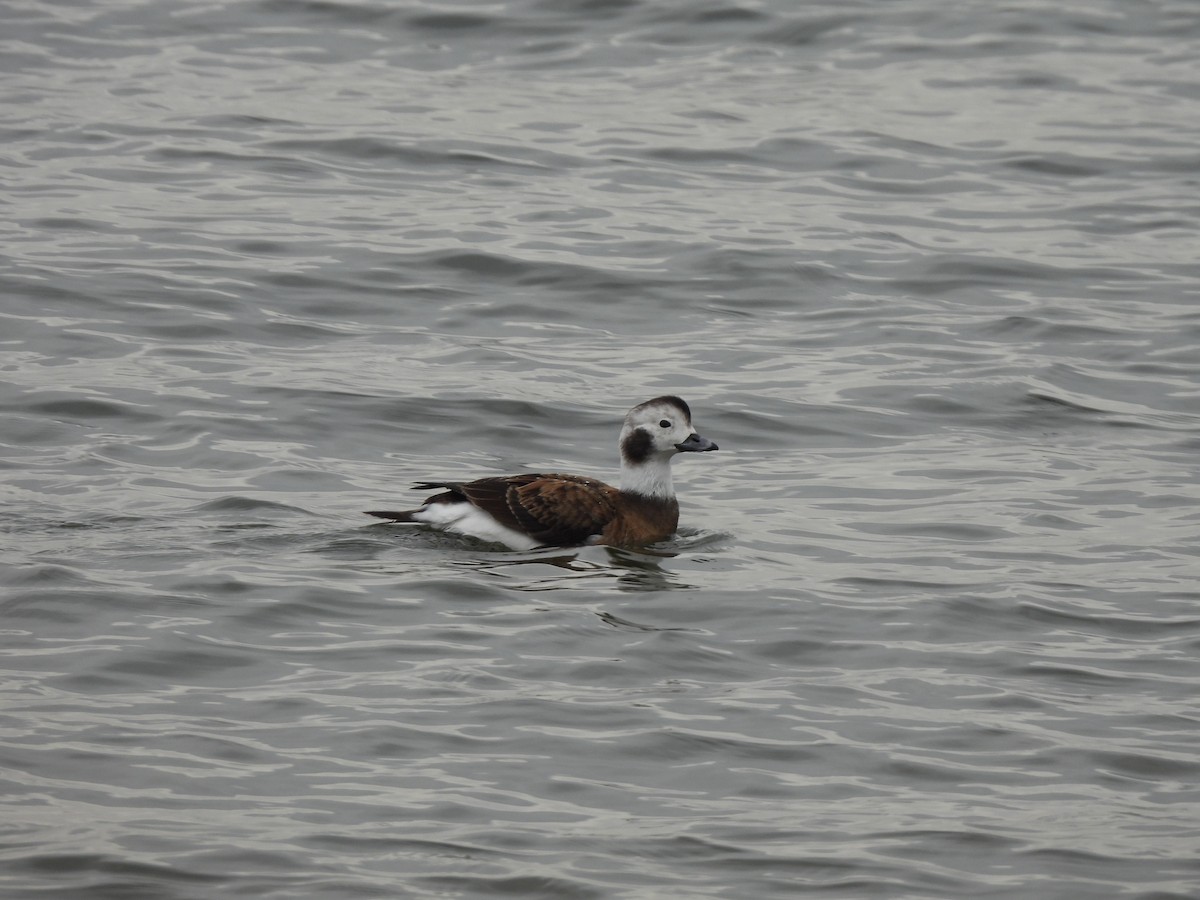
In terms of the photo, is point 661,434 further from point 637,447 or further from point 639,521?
point 639,521

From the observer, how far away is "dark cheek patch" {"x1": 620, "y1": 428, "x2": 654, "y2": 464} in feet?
36.9

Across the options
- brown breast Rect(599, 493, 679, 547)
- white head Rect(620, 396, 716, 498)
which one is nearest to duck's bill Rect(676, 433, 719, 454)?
white head Rect(620, 396, 716, 498)

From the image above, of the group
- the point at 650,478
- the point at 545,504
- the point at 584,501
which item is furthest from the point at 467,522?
the point at 650,478

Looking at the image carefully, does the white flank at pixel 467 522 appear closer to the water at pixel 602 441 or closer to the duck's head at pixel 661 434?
the water at pixel 602 441

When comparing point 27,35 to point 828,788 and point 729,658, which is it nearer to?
point 729,658

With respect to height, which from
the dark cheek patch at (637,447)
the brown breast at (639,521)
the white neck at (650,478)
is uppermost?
the dark cheek patch at (637,447)

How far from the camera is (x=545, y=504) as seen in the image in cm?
1076

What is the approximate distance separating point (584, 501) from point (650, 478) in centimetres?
52

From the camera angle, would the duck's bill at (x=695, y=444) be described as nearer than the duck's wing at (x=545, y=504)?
No

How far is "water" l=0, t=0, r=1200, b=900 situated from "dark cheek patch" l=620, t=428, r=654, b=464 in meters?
0.66

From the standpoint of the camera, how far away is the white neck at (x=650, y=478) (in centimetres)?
1123

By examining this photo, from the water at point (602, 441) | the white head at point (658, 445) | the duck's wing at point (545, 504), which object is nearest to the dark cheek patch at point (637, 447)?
the white head at point (658, 445)

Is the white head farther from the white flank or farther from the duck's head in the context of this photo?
the white flank

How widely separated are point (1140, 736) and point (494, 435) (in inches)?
220
